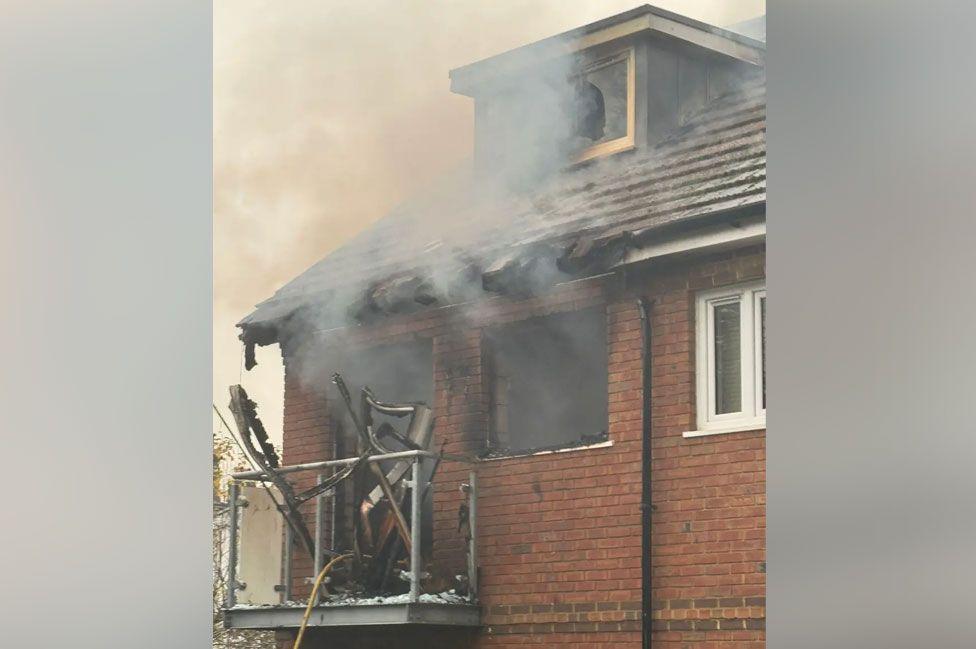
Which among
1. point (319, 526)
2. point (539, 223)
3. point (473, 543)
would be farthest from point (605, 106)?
point (319, 526)

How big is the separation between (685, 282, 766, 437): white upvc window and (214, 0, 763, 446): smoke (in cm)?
69

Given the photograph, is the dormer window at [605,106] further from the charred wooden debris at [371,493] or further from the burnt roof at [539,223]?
the charred wooden debris at [371,493]

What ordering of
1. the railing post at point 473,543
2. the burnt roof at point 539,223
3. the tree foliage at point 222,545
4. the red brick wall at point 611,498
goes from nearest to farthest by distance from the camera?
1. the red brick wall at point 611,498
2. the burnt roof at point 539,223
3. the railing post at point 473,543
4. the tree foliage at point 222,545

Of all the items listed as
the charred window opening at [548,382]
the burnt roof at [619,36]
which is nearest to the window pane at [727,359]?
the charred window opening at [548,382]

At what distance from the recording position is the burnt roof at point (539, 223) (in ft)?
12.5

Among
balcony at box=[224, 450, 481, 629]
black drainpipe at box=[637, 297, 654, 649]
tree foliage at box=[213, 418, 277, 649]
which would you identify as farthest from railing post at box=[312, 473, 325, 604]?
black drainpipe at box=[637, 297, 654, 649]

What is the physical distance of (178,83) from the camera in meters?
3.81

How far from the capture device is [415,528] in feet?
13.1

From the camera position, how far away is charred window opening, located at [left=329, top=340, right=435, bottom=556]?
13.4 ft

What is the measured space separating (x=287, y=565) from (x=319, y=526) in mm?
135

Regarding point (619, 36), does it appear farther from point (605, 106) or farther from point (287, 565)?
point (287, 565)

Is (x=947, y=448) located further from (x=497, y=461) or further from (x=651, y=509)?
(x=497, y=461)

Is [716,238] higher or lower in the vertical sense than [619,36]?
lower

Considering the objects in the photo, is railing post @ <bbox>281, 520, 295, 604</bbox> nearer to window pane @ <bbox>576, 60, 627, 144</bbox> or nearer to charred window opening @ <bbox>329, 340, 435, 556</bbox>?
charred window opening @ <bbox>329, 340, 435, 556</bbox>
